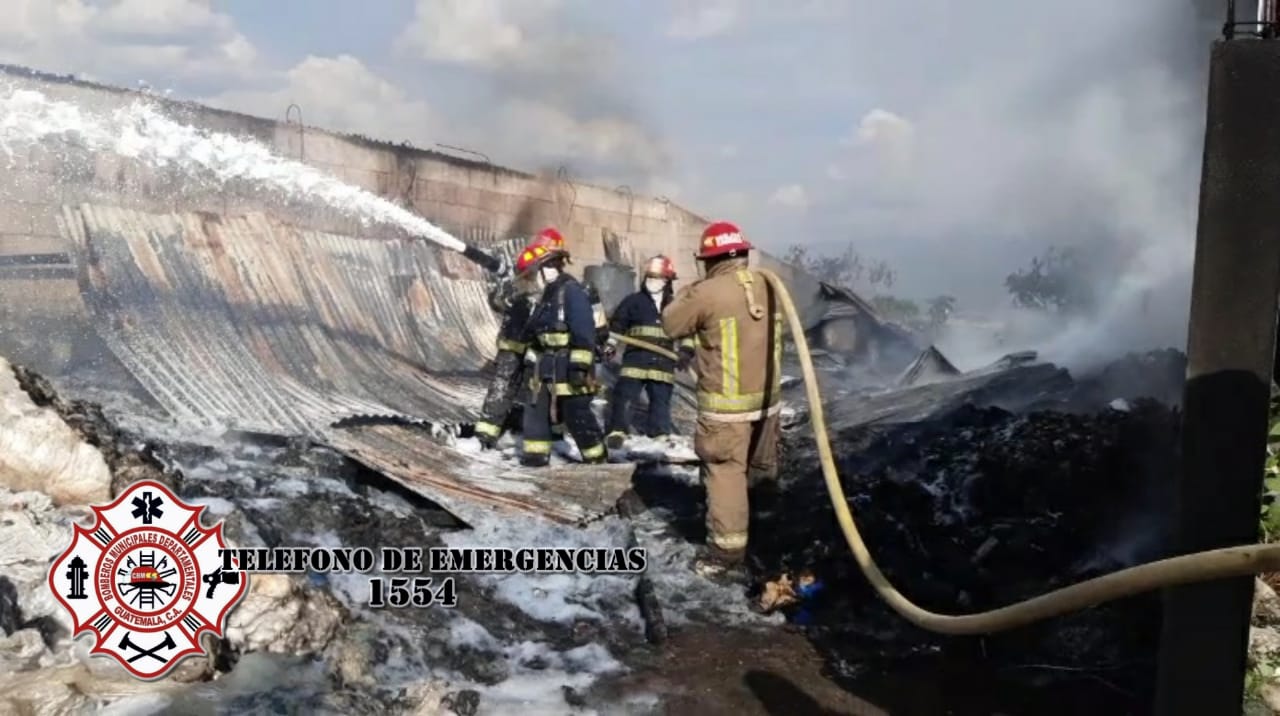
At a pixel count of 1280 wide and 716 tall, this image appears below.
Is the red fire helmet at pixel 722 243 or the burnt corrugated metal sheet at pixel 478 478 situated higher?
the red fire helmet at pixel 722 243

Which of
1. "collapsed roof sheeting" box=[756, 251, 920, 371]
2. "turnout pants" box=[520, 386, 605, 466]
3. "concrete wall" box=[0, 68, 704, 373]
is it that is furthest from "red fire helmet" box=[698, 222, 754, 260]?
"collapsed roof sheeting" box=[756, 251, 920, 371]

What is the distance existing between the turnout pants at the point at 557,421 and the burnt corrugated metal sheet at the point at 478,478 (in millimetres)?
204

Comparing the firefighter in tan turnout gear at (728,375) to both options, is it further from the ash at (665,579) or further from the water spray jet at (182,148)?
the water spray jet at (182,148)

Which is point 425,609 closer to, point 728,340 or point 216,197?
point 728,340

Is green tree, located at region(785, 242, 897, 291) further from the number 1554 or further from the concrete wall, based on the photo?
the number 1554

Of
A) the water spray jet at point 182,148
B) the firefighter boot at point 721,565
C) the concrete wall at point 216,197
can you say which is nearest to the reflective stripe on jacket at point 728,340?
the firefighter boot at point 721,565

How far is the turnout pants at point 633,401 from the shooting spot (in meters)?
7.64

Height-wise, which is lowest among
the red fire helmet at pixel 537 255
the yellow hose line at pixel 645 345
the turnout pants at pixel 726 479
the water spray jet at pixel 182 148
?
the turnout pants at pixel 726 479

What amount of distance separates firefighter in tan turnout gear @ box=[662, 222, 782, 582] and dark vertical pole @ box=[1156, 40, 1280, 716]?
243 centimetres

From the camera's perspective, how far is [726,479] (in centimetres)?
490

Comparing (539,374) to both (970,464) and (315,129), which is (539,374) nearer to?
(970,464)

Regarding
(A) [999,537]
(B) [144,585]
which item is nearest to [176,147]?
(B) [144,585]

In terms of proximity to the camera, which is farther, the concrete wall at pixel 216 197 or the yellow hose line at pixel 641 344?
the yellow hose line at pixel 641 344

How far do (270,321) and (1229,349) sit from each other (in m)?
6.53
